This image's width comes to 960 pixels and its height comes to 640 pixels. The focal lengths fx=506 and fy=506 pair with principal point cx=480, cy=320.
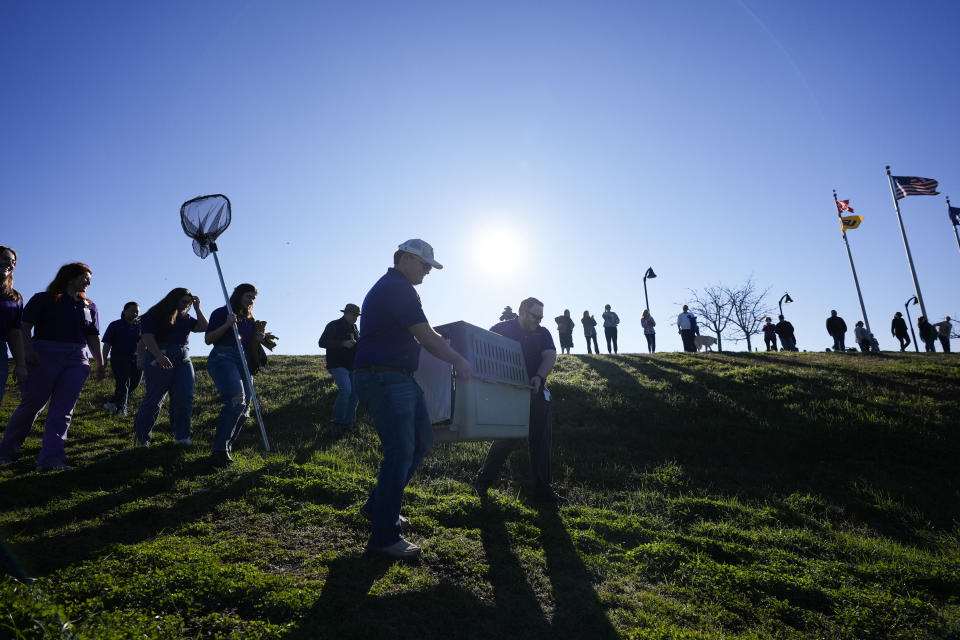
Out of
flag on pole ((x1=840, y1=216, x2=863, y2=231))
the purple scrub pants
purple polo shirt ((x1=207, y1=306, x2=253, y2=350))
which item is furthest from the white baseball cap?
flag on pole ((x1=840, y1=216, x2=863, y2=231))

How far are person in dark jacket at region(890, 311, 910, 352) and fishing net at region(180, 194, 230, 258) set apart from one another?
26.6m

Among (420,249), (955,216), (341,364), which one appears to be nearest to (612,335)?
(341,364)

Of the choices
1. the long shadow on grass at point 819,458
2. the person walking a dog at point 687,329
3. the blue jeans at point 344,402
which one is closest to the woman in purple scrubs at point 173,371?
the blue jeans at point 344,402

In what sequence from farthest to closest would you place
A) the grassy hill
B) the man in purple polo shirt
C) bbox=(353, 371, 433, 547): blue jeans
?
the man in purple polo shirt, bbox=(353, 371, 433, 547): blue jeans, the grassy hill

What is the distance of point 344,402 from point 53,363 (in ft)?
12.7

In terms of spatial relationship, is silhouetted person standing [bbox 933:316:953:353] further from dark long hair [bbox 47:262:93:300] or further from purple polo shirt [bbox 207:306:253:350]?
dark long hair [bbox 47:262:93:300]

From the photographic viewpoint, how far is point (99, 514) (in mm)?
3998

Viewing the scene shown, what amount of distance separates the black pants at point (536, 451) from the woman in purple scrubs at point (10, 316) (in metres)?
4.52

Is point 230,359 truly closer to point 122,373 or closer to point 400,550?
point 400,550

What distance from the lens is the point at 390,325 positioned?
3506mm

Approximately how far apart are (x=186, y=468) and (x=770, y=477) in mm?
7466

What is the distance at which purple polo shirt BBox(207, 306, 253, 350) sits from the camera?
607 cm

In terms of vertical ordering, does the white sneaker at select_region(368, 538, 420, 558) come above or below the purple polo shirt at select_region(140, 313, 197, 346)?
below

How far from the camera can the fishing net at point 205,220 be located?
7371mm
